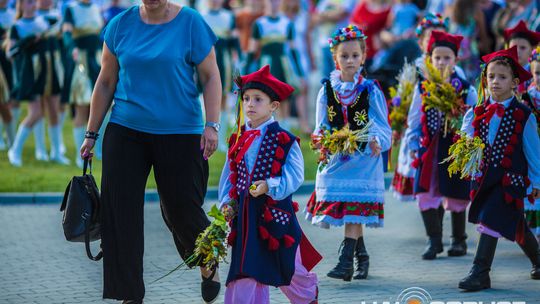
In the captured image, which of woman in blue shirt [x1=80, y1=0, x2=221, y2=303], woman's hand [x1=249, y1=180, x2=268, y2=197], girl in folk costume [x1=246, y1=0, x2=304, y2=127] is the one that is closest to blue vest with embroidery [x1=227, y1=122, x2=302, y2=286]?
woman's hand [x1=249, y1=180, x2=268, y2=197]

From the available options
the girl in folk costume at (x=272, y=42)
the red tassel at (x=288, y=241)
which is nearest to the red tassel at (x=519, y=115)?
the red tassel at (x=288, y=241)

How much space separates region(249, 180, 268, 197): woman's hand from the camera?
629 cm

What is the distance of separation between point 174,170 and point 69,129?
1209 cm

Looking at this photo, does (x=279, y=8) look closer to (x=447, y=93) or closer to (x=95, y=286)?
(x=447, y=93)

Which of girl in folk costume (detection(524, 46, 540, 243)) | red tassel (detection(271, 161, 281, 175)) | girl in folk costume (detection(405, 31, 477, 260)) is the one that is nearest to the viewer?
red tassel (detection(271, 161, 281, 175))

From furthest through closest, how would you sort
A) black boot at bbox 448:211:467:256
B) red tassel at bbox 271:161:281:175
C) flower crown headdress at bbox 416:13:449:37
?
flower crown headdress at bbox 416:13:449:37
black boot at bbox 448:211:467:256
red tassel at bbox 271:161:281:175

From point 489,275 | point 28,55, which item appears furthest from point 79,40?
point 489,275

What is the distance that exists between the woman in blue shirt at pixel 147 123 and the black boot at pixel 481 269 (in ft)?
6.60

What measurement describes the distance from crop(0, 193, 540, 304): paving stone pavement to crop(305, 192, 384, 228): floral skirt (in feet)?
1.37

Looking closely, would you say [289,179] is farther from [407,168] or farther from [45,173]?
[45,173]

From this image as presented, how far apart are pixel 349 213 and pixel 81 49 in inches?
263

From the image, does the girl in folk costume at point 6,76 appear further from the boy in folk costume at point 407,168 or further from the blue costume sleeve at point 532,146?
the blue costume sleeve at point 532,146

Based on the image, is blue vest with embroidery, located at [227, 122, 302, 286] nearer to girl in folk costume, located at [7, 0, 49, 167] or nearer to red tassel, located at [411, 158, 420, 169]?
red tassel, located at [411, 158, 420, 169]

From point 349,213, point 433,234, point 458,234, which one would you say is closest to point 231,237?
point 349,213
